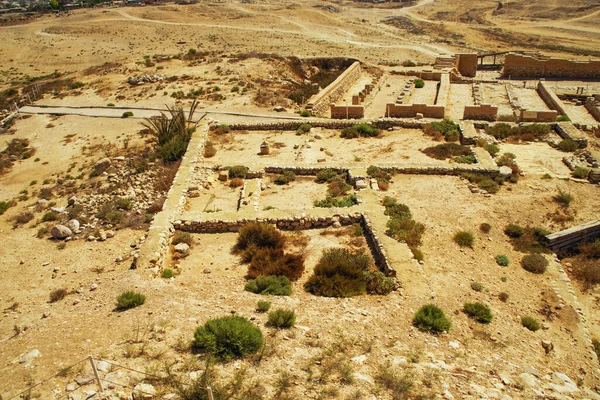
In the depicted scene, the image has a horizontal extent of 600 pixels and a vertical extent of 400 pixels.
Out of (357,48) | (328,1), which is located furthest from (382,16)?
(357,48)

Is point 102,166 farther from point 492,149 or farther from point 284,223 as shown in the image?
point 492,149

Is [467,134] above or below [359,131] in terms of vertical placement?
above

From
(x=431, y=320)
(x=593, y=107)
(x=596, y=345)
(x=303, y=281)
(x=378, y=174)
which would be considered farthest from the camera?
(x=593, y=107)

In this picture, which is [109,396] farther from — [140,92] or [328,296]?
[140,92]

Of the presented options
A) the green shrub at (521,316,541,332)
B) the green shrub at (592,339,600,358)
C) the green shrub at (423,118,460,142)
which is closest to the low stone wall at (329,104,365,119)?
the green shrub at (423,118,460,142)

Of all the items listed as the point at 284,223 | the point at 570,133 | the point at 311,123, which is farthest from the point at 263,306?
the point at 570,133

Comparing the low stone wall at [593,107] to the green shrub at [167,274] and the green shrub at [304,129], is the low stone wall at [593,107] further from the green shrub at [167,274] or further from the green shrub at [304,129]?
the green shrub at [167,274]
